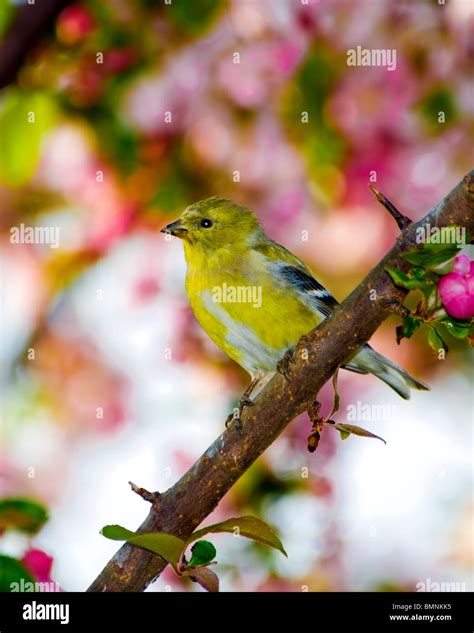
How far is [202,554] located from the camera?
1029 mm

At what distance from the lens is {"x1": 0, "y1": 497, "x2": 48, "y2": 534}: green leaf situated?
1136 mm

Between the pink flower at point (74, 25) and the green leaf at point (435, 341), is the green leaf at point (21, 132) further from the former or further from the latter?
the green leaf at point (435, 341)

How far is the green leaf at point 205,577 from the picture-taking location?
0.99m

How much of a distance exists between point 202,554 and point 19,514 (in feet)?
0.90

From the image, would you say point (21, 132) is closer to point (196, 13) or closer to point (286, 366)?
point (196, 13)


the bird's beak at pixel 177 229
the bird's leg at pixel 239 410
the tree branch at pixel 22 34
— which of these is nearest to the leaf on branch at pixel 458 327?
the bird's leg at pixel 239 410

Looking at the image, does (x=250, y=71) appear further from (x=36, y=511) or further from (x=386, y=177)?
(x=36, y=511)

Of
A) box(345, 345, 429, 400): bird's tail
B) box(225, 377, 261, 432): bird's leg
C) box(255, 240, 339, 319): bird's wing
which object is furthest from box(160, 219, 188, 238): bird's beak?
box(345, 345, 429, 400): bird's tail

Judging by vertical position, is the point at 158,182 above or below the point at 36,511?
above

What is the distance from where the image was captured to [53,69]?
239 centimetres

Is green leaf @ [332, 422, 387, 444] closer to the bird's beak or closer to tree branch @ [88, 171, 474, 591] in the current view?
tree branch @ [88, 171, 474, 591]

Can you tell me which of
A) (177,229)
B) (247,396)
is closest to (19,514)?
(247,396)
